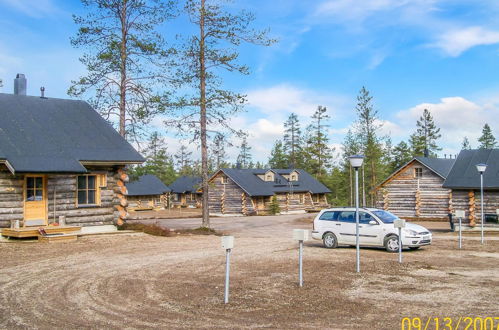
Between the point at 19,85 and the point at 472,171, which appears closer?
the point at 19,85

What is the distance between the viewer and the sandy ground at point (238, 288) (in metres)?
8.50

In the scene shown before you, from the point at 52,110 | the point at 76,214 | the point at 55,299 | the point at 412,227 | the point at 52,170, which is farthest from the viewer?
the point at 52,110

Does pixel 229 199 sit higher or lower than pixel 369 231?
higher

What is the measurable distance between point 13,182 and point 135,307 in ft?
42.9

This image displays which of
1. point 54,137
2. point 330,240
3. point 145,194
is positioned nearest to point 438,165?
point 330,240

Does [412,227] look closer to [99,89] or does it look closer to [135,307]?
[135,307]

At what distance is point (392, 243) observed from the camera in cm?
1772

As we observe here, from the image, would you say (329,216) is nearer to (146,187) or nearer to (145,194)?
(145,194)

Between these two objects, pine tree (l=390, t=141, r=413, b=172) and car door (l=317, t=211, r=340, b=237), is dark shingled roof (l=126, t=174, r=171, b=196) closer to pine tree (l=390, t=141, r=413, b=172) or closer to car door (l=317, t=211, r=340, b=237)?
pine tree (l=390, t=141, r=413, b=172)

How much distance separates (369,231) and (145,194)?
47002 millimetres

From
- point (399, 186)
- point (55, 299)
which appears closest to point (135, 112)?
point (55, 299)

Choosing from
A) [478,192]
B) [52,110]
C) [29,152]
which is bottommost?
[478,192]

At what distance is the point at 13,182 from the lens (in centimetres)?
1986

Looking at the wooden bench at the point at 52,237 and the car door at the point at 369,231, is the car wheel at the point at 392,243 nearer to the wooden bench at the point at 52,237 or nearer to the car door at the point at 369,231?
the car door at the point at 369,231
